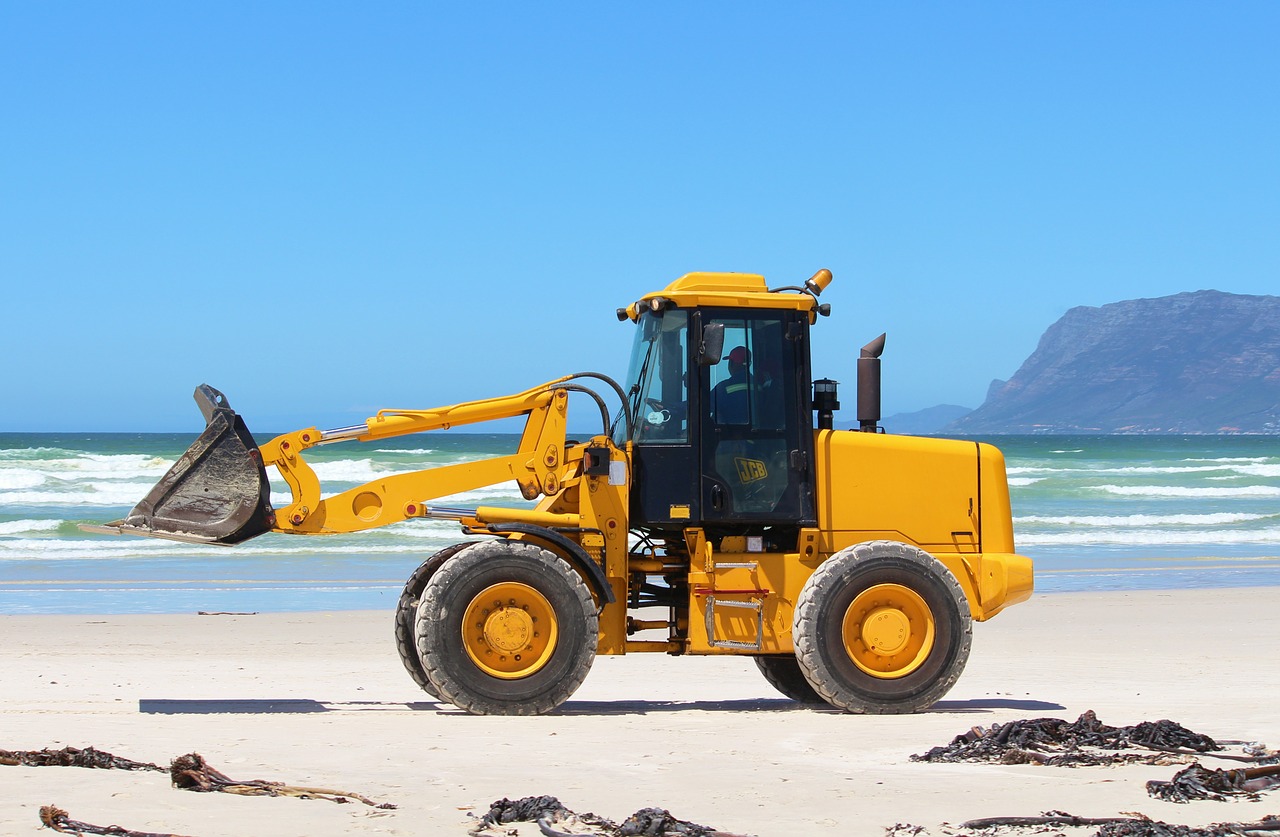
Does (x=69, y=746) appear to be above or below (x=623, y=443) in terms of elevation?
below

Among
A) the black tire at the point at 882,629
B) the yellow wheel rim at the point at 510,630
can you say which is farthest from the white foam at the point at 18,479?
the black tire at the point at 882,629

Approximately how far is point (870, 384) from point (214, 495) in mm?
3919

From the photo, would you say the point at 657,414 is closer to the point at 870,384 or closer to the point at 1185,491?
the point at 870,384

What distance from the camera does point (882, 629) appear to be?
9016 millimetres

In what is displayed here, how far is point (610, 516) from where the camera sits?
9000 mm

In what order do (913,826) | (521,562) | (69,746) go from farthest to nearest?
(521,562)
(69,746)
(913,826)

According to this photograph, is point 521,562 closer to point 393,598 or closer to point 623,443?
point 623,443

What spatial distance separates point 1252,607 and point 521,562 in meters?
10.8

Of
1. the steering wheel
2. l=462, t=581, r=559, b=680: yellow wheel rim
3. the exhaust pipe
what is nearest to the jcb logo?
the steering wheel

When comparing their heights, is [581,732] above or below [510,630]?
below

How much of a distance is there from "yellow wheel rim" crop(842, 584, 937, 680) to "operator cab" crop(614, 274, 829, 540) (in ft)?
2.03

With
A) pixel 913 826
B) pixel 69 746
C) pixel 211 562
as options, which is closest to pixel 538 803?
pixel 913 826

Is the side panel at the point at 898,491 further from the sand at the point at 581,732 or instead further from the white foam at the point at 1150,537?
the white foam at the point at 1150,537

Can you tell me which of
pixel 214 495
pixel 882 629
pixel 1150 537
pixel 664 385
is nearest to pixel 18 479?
pixel 1150 537
